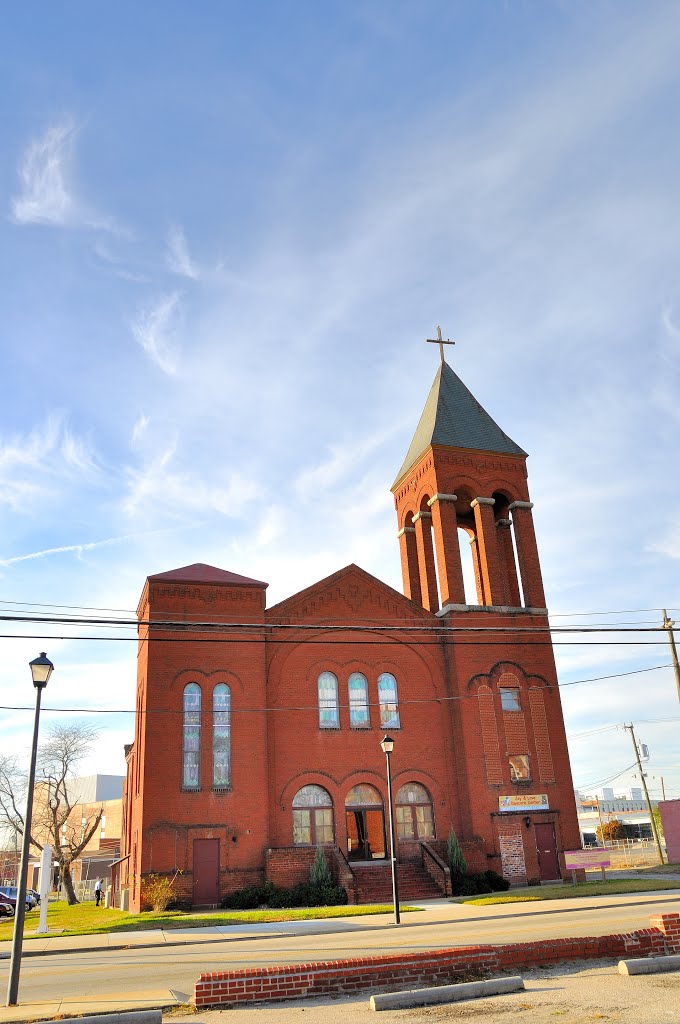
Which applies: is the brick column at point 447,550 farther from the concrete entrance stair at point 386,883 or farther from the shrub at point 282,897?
the shrub at point 282,897

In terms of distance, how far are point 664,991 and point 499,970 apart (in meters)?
2.19

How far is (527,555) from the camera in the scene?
36.0 metres

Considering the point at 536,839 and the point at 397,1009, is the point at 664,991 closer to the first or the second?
the point at 397,1009

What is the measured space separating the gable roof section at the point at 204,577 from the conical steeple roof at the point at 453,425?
1067 cm

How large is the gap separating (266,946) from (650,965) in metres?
8.43

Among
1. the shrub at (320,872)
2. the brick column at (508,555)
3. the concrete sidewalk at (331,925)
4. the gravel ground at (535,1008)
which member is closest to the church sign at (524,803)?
the concrete sidewalk at (331,925)

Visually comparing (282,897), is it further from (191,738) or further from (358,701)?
(358,701)

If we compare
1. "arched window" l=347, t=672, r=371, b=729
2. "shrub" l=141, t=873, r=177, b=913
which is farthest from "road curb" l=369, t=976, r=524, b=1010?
"arched window" l=347, t=672, r=371, b=729

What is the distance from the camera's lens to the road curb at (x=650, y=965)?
11.4 metres

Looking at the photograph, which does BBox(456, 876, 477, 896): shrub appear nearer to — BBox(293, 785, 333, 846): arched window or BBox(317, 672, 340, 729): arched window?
BBox(293, 785, 333, 846): arched window

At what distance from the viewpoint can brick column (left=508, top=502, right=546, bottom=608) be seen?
35.2 m

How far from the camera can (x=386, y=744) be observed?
925 inches

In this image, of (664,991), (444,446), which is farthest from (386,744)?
(444,446)

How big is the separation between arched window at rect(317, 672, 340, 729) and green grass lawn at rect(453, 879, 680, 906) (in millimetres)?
7492
